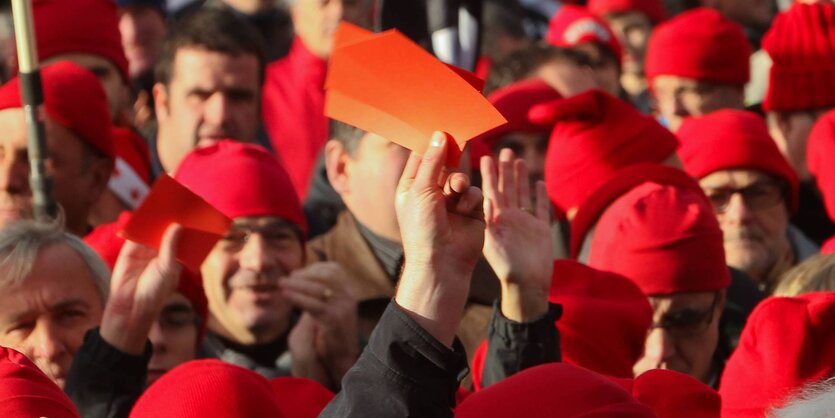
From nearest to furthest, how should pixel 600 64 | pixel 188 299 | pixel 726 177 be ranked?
pixel 188 299
pixel 726 177
pixel 600 64

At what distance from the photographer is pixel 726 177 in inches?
277

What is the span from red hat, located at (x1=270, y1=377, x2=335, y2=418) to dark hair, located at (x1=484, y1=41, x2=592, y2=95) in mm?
3612

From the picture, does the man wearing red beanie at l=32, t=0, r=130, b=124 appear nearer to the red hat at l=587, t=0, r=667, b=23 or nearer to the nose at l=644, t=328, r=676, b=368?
the nose at l=644, t=328, r=676, b=368

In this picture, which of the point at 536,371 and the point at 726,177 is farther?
the point at 726,177

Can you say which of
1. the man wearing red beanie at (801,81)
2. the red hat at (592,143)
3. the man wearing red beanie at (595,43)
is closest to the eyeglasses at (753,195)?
the red hat at (592,143)

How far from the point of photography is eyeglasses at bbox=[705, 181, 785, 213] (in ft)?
23.0

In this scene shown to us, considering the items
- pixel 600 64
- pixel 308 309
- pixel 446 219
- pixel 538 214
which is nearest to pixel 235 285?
pixel 308 309

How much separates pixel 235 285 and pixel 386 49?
9.07 ft

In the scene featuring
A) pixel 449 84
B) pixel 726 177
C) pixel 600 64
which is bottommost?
pixel 600 64

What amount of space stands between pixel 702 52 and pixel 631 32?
2333mm

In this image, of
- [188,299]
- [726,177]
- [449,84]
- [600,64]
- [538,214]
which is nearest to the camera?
[449,84]

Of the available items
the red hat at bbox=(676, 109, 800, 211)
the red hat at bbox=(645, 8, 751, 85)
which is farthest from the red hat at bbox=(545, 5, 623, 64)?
the red hat at bbox=(676, 109, 800, 211)

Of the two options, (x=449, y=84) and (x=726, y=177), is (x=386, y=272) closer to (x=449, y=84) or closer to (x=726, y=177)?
(x=726, y=177)

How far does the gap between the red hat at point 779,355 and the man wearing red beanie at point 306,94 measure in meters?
4.15
